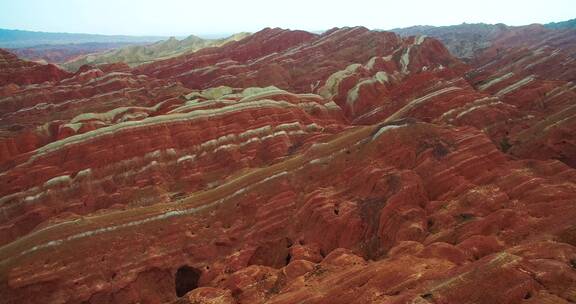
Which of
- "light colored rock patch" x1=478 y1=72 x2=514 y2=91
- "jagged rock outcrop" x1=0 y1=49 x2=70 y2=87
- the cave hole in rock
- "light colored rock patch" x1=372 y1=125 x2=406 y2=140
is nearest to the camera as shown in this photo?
the cave hole in rock

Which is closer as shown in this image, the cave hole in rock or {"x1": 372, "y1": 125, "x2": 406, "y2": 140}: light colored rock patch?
the cave hole in rock

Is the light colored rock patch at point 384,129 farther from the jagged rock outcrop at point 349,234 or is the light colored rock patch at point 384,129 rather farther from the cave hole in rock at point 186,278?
the cave hole in rock at point 186,278

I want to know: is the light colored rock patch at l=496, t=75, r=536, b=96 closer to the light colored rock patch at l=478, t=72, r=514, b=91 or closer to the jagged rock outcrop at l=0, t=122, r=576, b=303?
the light colored rock patch at l=478, t=72, r=514, b=91

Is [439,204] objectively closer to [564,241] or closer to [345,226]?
[345,226]

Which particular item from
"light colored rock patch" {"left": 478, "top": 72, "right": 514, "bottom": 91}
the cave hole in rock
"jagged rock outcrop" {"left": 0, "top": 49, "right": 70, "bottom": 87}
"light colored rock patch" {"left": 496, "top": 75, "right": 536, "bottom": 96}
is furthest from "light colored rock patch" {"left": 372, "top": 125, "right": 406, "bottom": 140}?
"jagged rock outcrop" {"left": 0, "top": 49, "right": 70, "bottom": 87}

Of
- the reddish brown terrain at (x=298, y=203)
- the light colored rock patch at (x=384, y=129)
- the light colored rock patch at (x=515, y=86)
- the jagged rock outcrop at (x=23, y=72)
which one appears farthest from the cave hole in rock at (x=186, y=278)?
the jagged rock outcrop at (x=23, y=72)

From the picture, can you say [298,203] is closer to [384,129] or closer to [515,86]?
[384,129]
